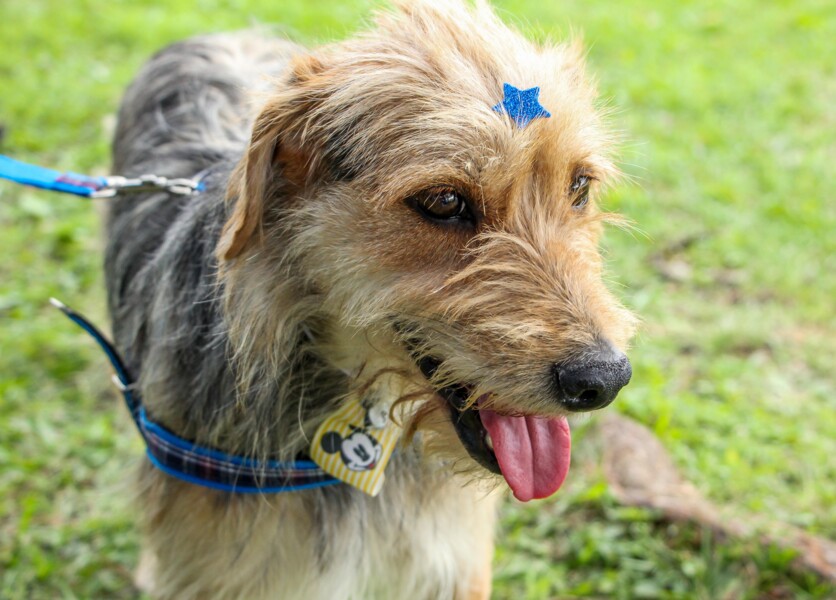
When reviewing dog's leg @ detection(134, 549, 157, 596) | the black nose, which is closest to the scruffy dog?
the black nose

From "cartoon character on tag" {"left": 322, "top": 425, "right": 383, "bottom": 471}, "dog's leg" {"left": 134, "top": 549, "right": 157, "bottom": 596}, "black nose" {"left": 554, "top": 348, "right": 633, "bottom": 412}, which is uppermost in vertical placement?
"black nose" {"left": 554, "top": 348, "right": 633, "bottom": 412}

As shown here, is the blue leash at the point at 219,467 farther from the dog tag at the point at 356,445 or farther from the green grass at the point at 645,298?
the green grass at the point at 645,298

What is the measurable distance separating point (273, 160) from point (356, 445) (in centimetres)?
82

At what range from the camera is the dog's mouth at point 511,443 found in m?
2.20

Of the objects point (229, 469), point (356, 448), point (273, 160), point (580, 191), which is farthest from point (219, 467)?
point (580, 191)

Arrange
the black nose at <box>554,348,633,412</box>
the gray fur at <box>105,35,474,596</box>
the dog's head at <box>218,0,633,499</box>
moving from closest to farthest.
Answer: the black nose at <box>554,348,633,412</box> → the dog's head at <box>218,0,633,499</box> → the gray fur at <box>105,35,474,596</box>

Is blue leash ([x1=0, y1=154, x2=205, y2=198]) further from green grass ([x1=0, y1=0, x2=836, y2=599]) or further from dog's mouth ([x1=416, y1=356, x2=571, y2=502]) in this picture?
dog's mouth ([x1=416, y1=356, x2=571, y2=502])

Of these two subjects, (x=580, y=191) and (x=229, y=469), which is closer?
(x=580, y=191)

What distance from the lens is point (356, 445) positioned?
7.89 feet

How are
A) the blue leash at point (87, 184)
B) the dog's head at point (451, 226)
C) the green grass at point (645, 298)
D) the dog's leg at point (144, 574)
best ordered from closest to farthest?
the dog's head at point (451, 226) < the blue leash at point (87, 184) < the dog's leg at point (144, 574) < the green grass at point (645, 298)

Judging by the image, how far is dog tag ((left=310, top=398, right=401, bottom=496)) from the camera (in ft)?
7.91

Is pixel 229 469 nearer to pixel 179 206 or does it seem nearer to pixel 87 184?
pixel 179 206

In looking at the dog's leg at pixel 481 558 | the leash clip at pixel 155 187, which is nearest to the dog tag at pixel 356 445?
the dog's leg at pixel 481 558

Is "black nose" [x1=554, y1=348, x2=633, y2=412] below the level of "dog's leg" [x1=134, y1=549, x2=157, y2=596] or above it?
above
